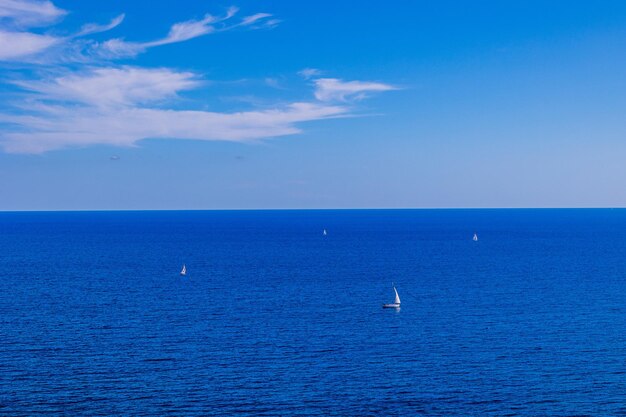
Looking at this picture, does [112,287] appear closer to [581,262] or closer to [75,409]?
[75,409]

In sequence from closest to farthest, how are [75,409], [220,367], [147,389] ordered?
[75,409], [147,389], [220,367]

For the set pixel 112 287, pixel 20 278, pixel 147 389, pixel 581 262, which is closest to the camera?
pixel 147 389

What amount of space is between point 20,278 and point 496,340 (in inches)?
4472

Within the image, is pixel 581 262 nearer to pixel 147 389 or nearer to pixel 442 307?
pixel 442 307

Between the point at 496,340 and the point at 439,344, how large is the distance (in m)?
8.40

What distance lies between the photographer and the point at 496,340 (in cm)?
8512

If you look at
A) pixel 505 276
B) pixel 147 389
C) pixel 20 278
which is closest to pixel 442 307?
pixel 505 276

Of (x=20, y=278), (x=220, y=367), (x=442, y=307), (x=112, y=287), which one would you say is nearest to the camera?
(x=220, y=367)

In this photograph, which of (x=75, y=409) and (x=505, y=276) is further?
(x=505, y=276)

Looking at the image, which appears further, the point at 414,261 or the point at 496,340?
the point at 414,261

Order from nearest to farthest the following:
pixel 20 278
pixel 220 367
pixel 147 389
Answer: pixel 147 389, pixel 220 367, pixel 20 278

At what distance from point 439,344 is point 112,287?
79.2 m

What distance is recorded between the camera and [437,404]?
6103 centimetres

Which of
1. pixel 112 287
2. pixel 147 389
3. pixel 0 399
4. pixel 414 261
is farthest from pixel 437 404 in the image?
Answer: pixel 414 261
